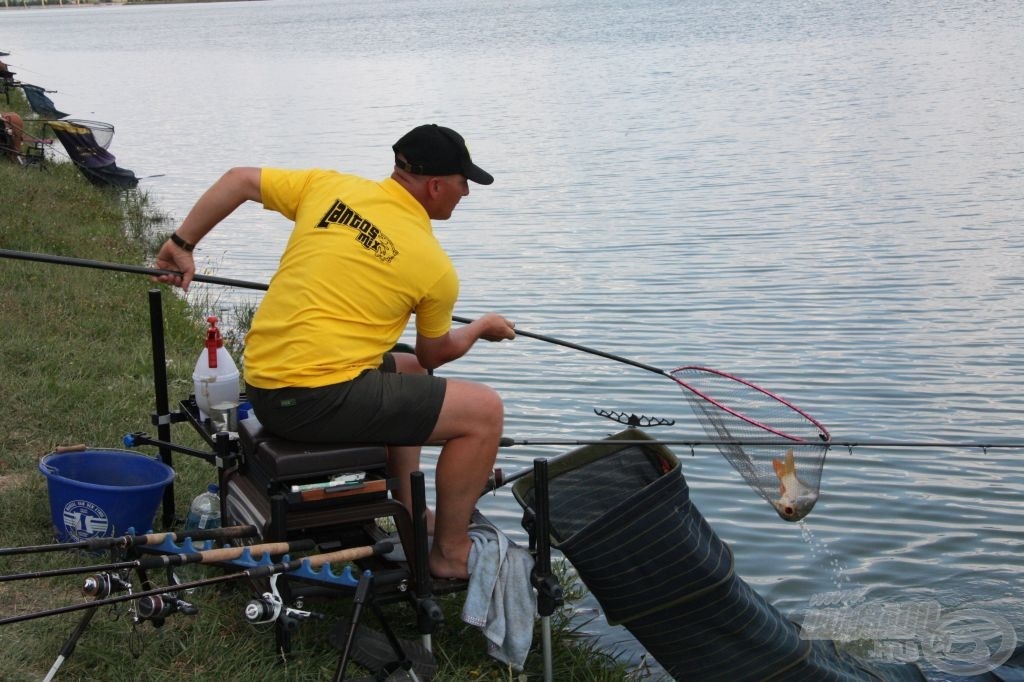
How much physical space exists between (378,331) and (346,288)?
17 cm

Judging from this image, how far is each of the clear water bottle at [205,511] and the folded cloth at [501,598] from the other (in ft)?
3.39

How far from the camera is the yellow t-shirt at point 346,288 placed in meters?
3.70

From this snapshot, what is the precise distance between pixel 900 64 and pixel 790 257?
13.8 meters

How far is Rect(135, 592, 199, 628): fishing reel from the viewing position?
3326 mm

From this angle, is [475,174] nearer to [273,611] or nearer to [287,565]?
[287,565]

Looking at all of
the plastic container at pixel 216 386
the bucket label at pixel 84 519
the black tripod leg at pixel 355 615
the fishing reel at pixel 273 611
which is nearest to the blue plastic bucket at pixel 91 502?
the bucket label at pixel 84 519

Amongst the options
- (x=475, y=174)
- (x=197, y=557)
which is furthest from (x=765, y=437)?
(x=197, y=557)

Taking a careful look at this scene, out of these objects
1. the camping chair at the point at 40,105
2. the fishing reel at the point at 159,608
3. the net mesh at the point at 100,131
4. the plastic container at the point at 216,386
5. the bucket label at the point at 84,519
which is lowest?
the camping chair at the point at 40,105

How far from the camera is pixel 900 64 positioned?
23219 millimetres

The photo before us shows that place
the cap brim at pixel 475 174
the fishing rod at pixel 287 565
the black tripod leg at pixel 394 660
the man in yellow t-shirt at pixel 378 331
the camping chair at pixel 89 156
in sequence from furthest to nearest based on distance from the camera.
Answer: the camping chair at pixel 89 156
the cap brim at pixel 475 174
the man in yellow t-shirt at pixel 378 331
the black tripod leg at pixel 394 660
the fishing rod at pixel 287 565

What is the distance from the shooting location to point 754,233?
11852 millimetres

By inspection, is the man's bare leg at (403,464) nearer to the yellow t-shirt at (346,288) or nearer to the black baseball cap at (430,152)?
the yellow t-shirt at (346,288)

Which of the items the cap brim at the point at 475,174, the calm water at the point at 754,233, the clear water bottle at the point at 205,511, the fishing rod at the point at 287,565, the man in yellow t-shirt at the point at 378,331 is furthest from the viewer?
the calm water at the point at 754,233

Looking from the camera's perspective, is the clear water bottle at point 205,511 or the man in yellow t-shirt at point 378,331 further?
the clear water bottle at point 205,511
